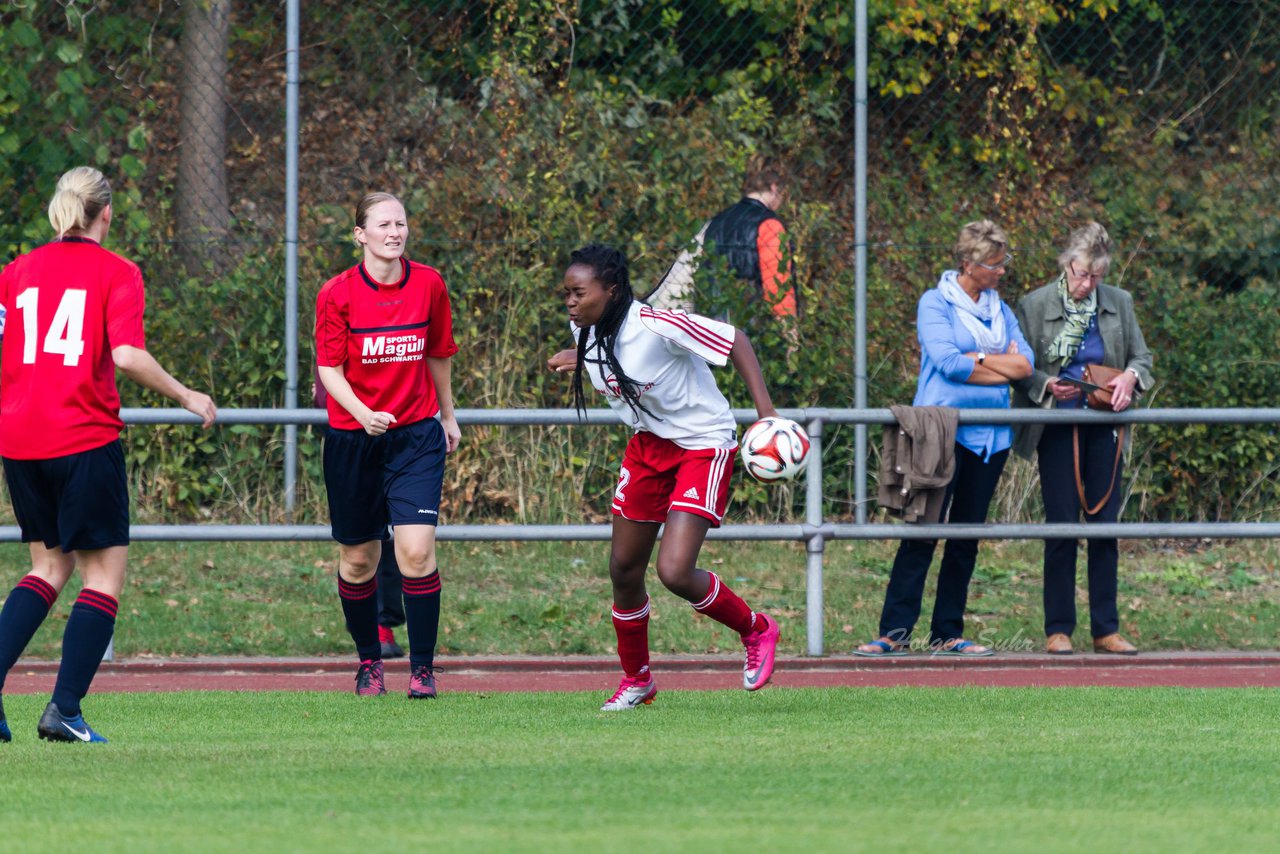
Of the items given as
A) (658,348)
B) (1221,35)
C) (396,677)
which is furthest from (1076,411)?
(1221,35)

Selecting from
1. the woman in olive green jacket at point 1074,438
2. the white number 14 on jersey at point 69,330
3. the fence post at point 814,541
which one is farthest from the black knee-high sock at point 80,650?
the woman in olive green jacket at point 1074,438

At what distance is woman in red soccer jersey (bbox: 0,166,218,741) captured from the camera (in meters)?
6.10

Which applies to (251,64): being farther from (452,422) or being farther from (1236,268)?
(1236,268)

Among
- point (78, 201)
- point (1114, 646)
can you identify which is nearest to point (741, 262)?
point (1114, 646)

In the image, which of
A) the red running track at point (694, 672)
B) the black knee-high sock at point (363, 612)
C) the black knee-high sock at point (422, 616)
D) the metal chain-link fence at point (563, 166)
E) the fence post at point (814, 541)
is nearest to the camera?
the black knee-high sock at point (422, 616)

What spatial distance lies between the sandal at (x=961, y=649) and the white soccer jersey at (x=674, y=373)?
2.45m

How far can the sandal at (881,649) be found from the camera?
29.5 feet

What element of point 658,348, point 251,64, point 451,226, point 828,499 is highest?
point 251,64

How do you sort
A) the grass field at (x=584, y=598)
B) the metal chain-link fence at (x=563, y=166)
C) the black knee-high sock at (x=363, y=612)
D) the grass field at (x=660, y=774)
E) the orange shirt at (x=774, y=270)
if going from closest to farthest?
the grass field at (x=660, y=774)
the black knee-high sock at (x=363, y=612)
the grass field at (x=584, y=598)
the orange shirt at (x=774, y=270)
the metal chain-link fence at (x=563, y=166)

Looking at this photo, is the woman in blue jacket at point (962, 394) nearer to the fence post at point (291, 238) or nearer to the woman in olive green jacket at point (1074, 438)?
the woman in olive green jacket at point (1074, 438)

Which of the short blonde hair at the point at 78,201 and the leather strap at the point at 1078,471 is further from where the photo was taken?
the leather strap at the point at 1078,471

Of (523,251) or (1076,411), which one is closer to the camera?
(1076,411)

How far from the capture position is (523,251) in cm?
1198

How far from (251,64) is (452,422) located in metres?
5.21
